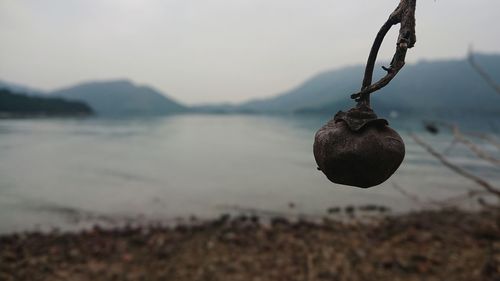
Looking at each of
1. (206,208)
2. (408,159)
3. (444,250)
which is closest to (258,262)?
(444,250)

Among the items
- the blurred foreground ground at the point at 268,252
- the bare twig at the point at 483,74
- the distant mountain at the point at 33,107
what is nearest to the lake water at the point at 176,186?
the blurred foreground ground at the point at 268,252

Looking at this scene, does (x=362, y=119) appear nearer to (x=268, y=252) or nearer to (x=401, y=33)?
(x=401, y=33)

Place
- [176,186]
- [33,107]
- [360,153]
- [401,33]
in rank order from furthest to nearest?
[33,107], [176,186], [360,153], [401,33]

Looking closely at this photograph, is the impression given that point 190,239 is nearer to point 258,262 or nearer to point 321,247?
point 258,262

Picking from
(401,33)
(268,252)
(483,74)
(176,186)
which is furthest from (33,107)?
(401,33)

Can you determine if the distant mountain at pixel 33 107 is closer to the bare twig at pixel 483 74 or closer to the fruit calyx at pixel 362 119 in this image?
the bare twig at pixel 483 74

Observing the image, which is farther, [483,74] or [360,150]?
[483,74]
